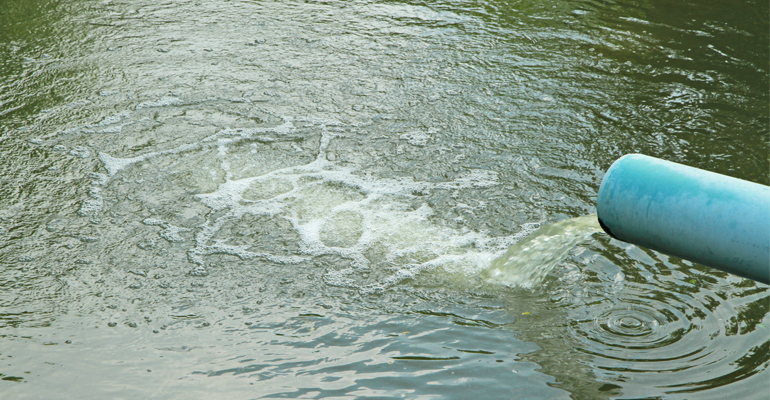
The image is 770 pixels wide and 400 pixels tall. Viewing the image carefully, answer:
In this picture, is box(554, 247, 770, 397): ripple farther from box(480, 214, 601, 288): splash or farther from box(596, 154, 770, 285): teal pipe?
box(596, 154, 770, 285): teal pipe

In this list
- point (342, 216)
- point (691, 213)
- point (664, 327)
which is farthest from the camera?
point (342, 216)

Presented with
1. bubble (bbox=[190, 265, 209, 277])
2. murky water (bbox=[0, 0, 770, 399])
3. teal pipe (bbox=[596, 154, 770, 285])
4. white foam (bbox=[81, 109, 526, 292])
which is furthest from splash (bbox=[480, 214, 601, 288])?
bubble (bbox=[190, 265, 209, 277])

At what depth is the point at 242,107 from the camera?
5902 millimetres

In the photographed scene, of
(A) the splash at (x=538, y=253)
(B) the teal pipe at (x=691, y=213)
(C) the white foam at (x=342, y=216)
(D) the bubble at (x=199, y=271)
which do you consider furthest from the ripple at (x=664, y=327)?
(D) the bubble at (x=199, y=271)

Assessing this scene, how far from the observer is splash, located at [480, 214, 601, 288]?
3.93 meters

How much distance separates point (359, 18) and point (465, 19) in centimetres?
122

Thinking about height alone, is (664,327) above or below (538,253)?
below

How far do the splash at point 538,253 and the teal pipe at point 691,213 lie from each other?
1280 mm

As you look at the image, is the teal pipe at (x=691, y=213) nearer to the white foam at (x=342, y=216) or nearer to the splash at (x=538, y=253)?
the splash at (x=538, y=253)

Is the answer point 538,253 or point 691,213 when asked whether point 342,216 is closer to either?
point 538,253

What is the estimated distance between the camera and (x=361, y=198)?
189 inches

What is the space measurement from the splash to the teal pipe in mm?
1280

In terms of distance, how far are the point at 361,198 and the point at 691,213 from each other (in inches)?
106

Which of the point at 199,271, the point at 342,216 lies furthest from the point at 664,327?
the point at 199,271
